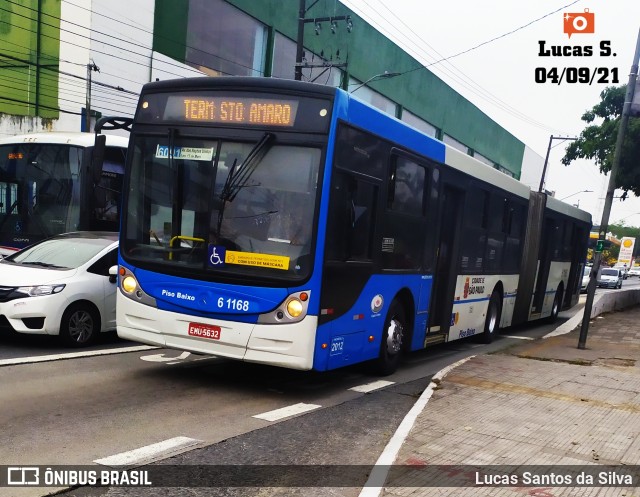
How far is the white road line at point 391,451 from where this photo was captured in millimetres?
4520

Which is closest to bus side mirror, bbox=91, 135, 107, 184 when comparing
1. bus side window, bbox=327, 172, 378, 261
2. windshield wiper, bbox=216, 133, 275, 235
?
windshield wiper, bbox=216, 133, 275, 235

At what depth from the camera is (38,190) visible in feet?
45.9

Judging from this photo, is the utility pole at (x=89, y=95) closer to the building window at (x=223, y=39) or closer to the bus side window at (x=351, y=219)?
the building window at (x=223, y=39)

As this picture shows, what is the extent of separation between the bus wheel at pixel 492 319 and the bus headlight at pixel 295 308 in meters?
7.38

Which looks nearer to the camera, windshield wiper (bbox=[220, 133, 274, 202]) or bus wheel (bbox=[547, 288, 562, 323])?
windshield wiper (bbox=[220, 133, 274, 202])

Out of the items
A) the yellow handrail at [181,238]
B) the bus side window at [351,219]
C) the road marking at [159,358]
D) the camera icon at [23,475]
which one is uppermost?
the bus side window at [351,219]

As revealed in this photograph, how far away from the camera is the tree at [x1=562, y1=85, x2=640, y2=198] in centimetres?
2192

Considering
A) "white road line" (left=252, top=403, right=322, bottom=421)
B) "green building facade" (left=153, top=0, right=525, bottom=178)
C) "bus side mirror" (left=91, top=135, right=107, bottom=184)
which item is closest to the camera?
"white road line" (left=252, top=403, right=322, bottom=421)

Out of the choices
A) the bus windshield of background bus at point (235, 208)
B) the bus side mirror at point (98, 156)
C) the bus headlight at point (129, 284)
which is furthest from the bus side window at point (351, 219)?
the bus side mirror at point (98, 156)

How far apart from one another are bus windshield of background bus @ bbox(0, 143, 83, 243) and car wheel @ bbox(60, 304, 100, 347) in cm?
473

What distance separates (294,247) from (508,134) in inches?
2355

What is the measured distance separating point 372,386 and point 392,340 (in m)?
0.79

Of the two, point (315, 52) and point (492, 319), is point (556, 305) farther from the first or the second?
point (315, 52)

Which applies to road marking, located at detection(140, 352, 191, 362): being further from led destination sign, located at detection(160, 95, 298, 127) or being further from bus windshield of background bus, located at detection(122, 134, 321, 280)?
led destination sign, located at detection(160, 95, 298, 127)
